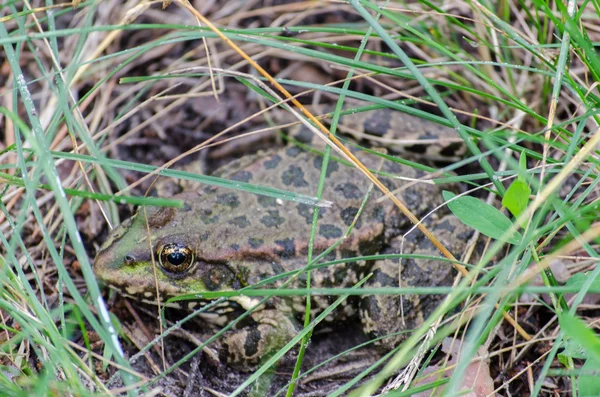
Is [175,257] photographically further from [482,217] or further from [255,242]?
[482,217]

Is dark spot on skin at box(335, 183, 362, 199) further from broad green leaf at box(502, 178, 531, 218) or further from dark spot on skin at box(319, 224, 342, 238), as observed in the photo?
broad green leaf at box(502, 178, 531, 218)

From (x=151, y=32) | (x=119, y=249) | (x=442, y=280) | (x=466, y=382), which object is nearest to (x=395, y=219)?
(x=442, y=280)

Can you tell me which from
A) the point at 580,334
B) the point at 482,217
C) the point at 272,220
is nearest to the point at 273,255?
the point at 272,220

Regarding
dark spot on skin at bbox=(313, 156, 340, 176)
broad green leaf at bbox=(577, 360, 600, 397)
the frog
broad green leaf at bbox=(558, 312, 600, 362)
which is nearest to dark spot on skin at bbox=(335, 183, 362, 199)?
the frog

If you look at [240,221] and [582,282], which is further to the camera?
[240,221]

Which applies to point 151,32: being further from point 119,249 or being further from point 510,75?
point 510,75

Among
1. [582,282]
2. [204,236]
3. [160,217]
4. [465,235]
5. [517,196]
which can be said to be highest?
[517,196]
